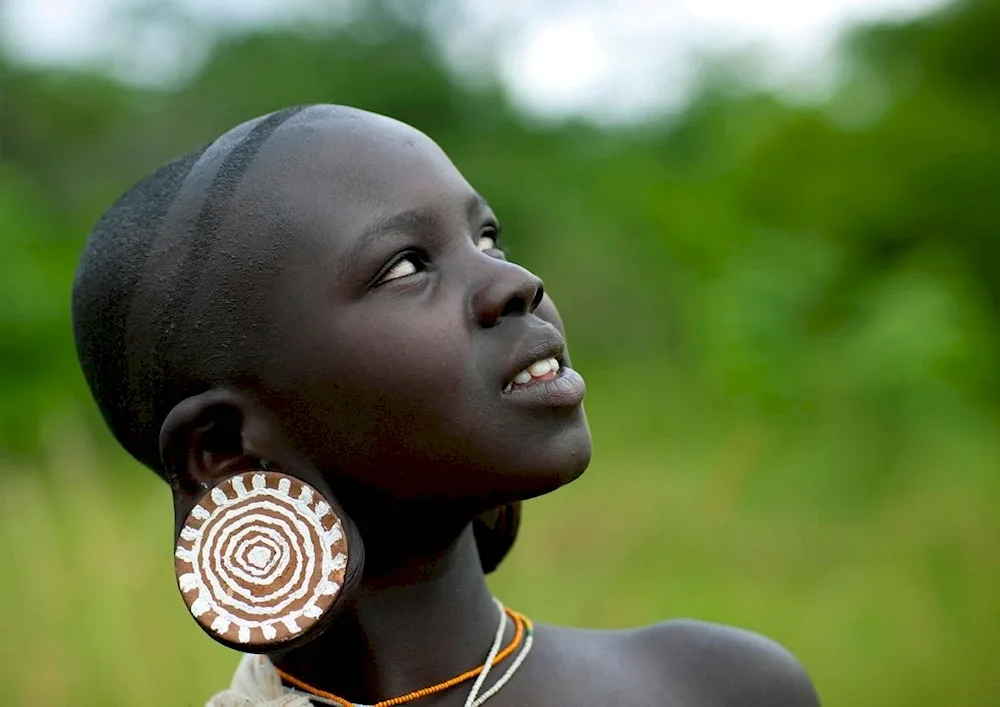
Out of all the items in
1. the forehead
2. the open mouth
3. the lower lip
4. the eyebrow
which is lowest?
the lower lip

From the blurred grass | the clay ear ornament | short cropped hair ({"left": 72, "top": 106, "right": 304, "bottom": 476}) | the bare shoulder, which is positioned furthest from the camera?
the blurred grass

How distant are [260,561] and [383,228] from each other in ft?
1.25

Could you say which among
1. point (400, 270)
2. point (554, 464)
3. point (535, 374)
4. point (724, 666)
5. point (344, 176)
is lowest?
point (724, 666)

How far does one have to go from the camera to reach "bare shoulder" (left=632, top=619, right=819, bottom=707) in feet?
4.78

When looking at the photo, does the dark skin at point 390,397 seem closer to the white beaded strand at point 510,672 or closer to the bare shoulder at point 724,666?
the white beaded strand at point 510,672

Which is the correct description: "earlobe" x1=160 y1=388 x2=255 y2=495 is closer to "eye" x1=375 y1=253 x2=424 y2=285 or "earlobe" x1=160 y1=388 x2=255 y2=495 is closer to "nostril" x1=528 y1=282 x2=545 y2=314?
"eye" x1=375 y1=253 x2=424 y2=285

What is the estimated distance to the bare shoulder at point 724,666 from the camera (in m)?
1.46

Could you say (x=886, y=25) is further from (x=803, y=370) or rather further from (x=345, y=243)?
(x=345, y=243)

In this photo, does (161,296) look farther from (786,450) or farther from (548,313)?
(786,450)

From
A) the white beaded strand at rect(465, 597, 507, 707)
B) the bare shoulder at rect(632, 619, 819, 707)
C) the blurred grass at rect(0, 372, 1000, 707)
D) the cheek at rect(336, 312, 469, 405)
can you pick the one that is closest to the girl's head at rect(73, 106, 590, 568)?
the cheek at rect(336, 312, 469, 405)

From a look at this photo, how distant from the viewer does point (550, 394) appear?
4.10 ft

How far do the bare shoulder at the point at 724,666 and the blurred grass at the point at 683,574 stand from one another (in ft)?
5.70

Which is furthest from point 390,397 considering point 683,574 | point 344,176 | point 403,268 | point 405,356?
point 683,574

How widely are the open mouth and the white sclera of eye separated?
0.55ft
